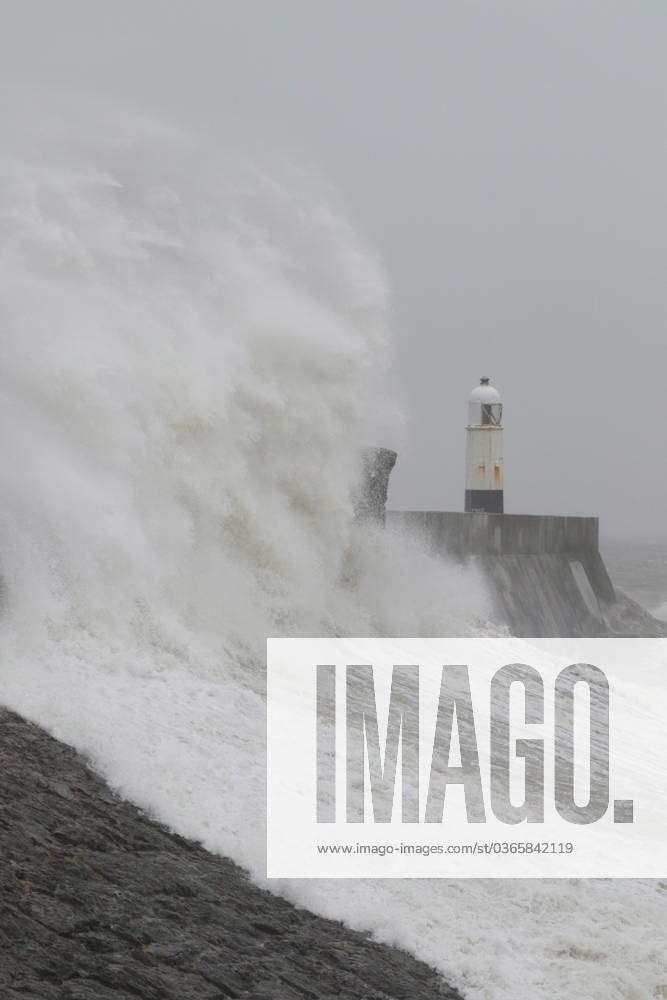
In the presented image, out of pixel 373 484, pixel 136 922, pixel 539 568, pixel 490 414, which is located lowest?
pixel 136 922

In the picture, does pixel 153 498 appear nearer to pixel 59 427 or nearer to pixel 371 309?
pixel 59 427

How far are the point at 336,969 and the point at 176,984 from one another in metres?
0.62

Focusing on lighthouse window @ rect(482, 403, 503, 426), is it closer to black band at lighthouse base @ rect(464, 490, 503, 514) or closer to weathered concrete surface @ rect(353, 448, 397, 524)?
black band at lighthouse base @ rect(464, 490, 503, 514)

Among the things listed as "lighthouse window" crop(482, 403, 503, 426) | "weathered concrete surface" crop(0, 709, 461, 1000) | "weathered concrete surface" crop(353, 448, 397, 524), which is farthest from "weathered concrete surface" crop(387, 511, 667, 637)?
"weathered concrete surface" crop(0, 709, 461, 1000)

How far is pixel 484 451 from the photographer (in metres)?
19.9

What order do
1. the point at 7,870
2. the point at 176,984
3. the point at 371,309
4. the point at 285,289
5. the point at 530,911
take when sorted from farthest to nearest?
the point at 371,309, the point at 285,289, the point at 530,911, the point at 7,870, the point at 176,984

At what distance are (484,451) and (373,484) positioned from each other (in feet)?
29.1

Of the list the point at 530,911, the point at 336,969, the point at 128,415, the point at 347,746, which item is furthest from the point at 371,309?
the point at 336,969

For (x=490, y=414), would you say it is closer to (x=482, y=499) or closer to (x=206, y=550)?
(x=482, y=499)

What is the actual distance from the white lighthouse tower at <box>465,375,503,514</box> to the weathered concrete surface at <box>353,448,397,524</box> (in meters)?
7.92

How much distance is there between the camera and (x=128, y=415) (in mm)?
8156

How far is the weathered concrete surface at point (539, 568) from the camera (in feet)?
48.4

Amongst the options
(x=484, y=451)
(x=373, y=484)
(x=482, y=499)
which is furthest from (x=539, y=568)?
(x=373, y=484)

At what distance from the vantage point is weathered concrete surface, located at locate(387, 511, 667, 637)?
1476 centimetres
